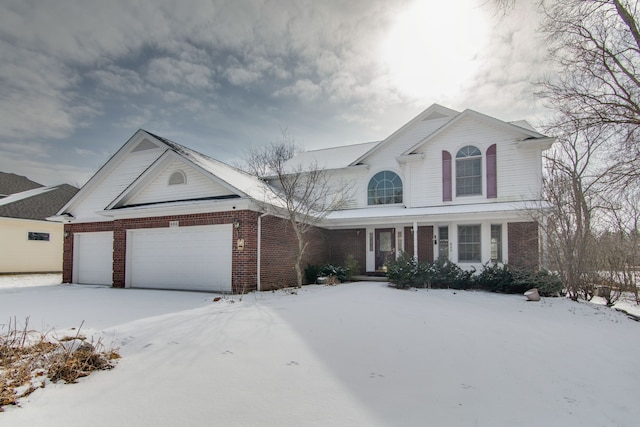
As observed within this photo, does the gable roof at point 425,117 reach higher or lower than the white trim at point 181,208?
higher

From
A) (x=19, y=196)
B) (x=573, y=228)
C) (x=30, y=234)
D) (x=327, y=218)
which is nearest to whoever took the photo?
(x=573, y=228)

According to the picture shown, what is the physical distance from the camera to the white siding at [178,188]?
12555 millimetres

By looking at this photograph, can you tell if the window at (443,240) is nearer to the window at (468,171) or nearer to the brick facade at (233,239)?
the window at (468,171)

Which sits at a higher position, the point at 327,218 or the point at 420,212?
the point at 420,212

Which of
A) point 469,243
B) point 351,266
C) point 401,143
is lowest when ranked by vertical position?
point 351,266

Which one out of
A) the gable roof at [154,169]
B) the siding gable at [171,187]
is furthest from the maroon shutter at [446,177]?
the siding gable at [171,187]

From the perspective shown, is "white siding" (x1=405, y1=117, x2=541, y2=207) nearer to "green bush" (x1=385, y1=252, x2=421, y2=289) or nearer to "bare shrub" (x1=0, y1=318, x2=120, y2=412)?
"green bush" (x1=385, y1=252, x2=421, y2=289)

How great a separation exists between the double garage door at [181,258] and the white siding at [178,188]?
1.17 m

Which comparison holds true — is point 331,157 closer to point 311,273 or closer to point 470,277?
point 311,273

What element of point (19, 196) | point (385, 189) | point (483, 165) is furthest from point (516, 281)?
point (19, 196)

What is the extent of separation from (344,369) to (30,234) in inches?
933

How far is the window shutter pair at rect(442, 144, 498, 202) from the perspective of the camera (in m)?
15.0

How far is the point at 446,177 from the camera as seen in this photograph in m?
15.8

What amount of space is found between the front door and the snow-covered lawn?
7.94m
